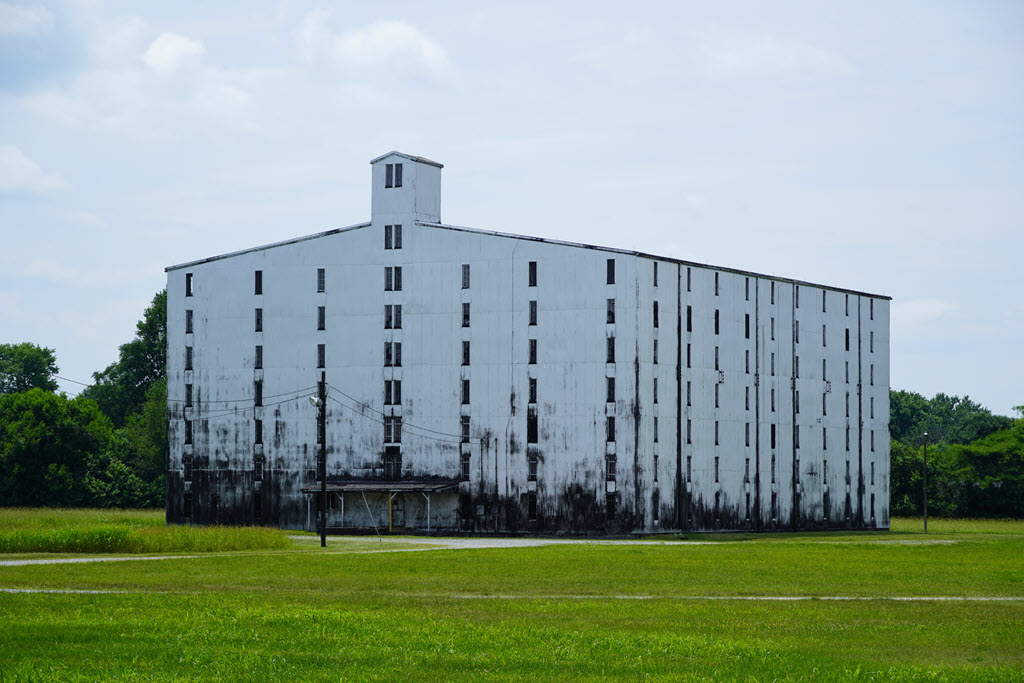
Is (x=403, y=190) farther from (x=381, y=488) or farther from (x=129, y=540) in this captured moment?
(x=129, y=540)

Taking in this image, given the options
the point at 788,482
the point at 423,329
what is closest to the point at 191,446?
the point at 423,329

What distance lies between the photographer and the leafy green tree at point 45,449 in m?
120

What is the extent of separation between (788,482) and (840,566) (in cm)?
5157

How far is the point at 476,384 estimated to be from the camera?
3265 inches

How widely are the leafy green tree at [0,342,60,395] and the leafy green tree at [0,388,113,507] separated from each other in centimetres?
3508

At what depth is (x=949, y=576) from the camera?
38719 mm

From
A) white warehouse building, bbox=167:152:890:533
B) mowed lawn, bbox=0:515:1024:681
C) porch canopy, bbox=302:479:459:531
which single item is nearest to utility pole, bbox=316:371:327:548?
porch canopy, bbox=302:479:459:531

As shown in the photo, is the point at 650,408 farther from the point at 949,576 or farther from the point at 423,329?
the point at 949,576

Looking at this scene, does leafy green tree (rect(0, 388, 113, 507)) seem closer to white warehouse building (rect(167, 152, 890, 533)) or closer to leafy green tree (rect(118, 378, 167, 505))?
leafy green tree (rect(118, 378, 167, 505))

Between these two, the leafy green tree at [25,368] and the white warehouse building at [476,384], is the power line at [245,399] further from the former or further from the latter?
the leafy green tree at [25,368]

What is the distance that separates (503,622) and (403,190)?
6369 centimetres

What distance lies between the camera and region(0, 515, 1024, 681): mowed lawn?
18922 millimetres

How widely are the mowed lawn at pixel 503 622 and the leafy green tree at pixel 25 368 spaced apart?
12454 cm

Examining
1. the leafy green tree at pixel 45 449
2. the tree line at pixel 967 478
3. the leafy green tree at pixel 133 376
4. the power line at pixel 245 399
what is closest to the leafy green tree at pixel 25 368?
the leafy green tree at pixel 133 376
